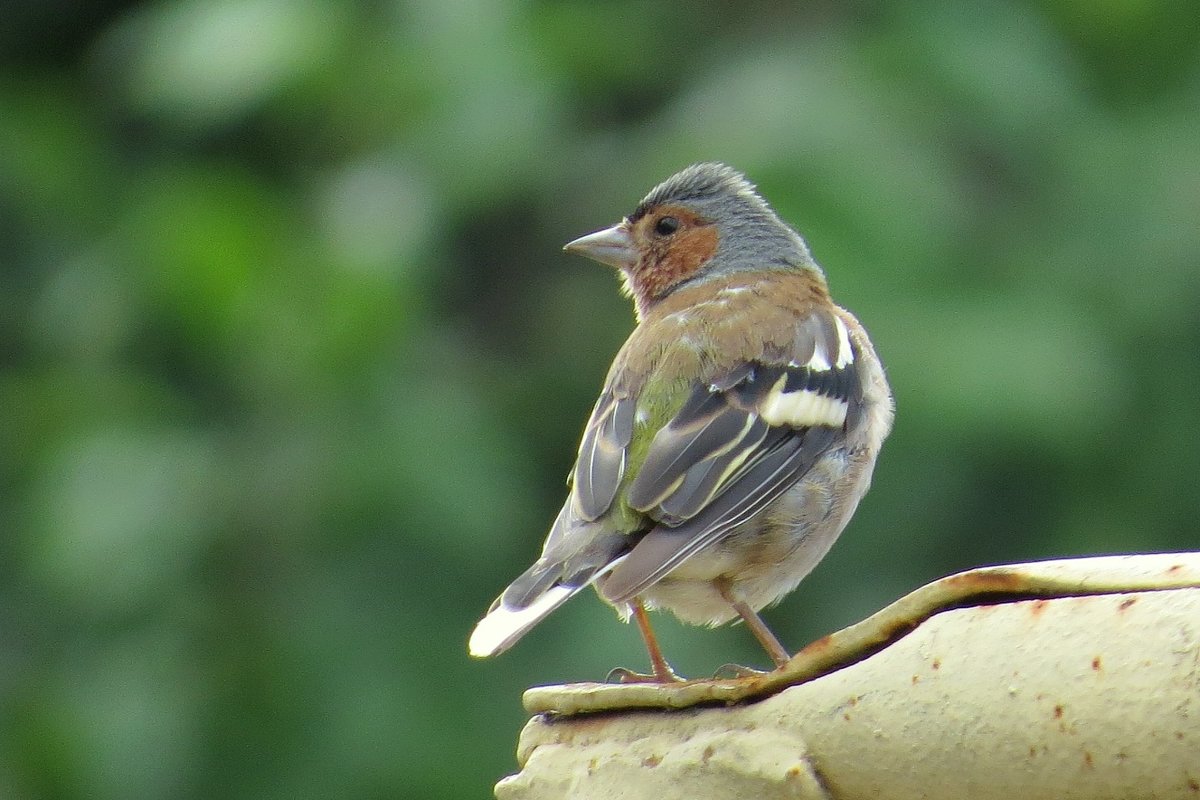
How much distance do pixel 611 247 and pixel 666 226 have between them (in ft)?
0.59

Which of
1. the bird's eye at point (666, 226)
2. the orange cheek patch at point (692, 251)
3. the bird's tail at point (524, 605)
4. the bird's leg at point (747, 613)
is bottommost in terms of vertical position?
the bird's leg at point (747, 613)

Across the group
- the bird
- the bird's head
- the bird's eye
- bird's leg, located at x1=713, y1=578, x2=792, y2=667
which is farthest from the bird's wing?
the bird's eye

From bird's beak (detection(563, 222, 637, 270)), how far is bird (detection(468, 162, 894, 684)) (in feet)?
1.26

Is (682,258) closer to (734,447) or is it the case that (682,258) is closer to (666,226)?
(666,226)

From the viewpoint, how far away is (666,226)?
513cm

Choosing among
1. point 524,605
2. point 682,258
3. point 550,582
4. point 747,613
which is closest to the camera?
point 524,605

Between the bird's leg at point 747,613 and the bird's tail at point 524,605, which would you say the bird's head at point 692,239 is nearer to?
the bird's leg at point 747,613

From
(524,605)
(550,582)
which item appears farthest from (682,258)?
(524,605)

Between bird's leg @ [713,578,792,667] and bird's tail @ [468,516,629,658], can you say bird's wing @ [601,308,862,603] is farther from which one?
bird's leg @ [713,578,792,667]

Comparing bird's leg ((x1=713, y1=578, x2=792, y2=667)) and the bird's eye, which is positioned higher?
the bird's eye

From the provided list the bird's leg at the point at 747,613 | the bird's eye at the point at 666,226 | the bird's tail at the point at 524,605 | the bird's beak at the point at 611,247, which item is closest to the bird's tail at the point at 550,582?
the bird's tail at the point at 524,605

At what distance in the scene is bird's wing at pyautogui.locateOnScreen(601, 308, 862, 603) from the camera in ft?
11.7

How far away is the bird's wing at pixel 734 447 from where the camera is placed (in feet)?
11.7

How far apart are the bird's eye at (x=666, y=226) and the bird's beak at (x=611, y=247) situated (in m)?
0.08
